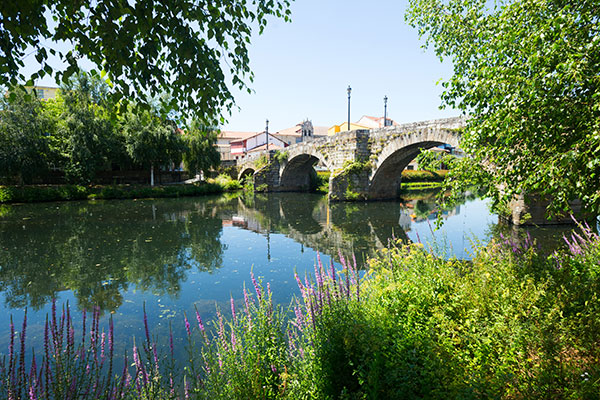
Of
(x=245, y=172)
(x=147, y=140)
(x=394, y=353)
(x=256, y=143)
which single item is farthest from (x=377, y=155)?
(x=256, y=143)

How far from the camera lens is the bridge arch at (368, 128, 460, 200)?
15660mm

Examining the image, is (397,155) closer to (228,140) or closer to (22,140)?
(22,140)

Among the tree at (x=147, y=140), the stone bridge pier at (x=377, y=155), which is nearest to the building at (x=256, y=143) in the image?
the stone bridge pier at (x=377, y=155)

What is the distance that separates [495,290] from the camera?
3.71m

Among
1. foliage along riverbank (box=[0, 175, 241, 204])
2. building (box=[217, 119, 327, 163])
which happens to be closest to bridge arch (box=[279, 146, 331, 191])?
foliage along riverbank (box=[0, 175, 241, 204])

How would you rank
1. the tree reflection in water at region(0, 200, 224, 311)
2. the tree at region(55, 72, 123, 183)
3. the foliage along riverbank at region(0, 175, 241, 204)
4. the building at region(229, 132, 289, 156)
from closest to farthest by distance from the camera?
the tree reflection in water at region(0, 200, 224, 311) → the foliage along riverbank at region(0, 175, 241, 204) → the tree at region(55, 72, 123, 183) → the building at region(229, 132, 289, 156)

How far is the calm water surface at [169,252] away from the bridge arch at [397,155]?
355 centimetres

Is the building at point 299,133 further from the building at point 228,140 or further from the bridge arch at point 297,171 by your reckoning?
the bridge arch at point 297,171

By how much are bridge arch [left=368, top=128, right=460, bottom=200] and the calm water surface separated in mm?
3547

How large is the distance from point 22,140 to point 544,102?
29719 mm

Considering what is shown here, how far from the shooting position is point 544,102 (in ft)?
10.4

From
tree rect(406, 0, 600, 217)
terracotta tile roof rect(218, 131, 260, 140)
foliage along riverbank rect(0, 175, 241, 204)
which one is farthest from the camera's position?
terracotta tile roof rect(218, 131, 260, 140)

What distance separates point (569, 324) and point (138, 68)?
4.77 meters

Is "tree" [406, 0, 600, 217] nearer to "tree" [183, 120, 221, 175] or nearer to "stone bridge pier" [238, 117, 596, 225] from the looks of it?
"stone bridge pier" [238, 117, 596, 225]
